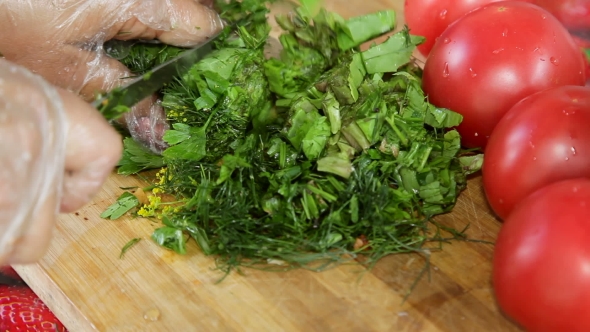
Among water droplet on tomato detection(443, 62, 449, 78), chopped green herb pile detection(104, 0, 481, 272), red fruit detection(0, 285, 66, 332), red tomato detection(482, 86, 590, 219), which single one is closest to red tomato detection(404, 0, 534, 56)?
chopped green herb pile detection(104, 0, 481, 272)

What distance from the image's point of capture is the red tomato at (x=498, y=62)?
1091mm

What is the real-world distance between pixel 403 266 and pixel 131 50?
0.72 m

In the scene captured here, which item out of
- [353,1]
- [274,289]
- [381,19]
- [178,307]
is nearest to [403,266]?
[274,289]

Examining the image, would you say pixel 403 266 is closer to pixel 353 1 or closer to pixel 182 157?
pixel 182 157

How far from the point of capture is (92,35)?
4.08 feet

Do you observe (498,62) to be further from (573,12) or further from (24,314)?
(24,314)

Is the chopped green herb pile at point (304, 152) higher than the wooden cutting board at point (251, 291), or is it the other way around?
the chopped green herb pile at point (304, 152)

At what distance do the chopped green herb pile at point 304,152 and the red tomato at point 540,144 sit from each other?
4.3 inches

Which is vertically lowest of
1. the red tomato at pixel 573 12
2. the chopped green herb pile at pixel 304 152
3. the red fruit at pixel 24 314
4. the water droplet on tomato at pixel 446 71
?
the red fruit at pixel 24 314

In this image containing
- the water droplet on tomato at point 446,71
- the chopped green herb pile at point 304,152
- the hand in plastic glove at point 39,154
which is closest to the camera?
the hand in plastic glove at point 39,154

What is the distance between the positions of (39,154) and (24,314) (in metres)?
0.62

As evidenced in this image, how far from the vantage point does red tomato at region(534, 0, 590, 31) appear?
49.8 inches

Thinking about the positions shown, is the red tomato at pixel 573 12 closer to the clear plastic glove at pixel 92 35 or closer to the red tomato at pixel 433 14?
the red tomato at pixel 433 14

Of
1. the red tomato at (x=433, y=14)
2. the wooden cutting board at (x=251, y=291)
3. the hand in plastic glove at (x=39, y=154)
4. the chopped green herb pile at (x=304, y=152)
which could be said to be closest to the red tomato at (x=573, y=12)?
the red tomato at (x=433, y=14)
